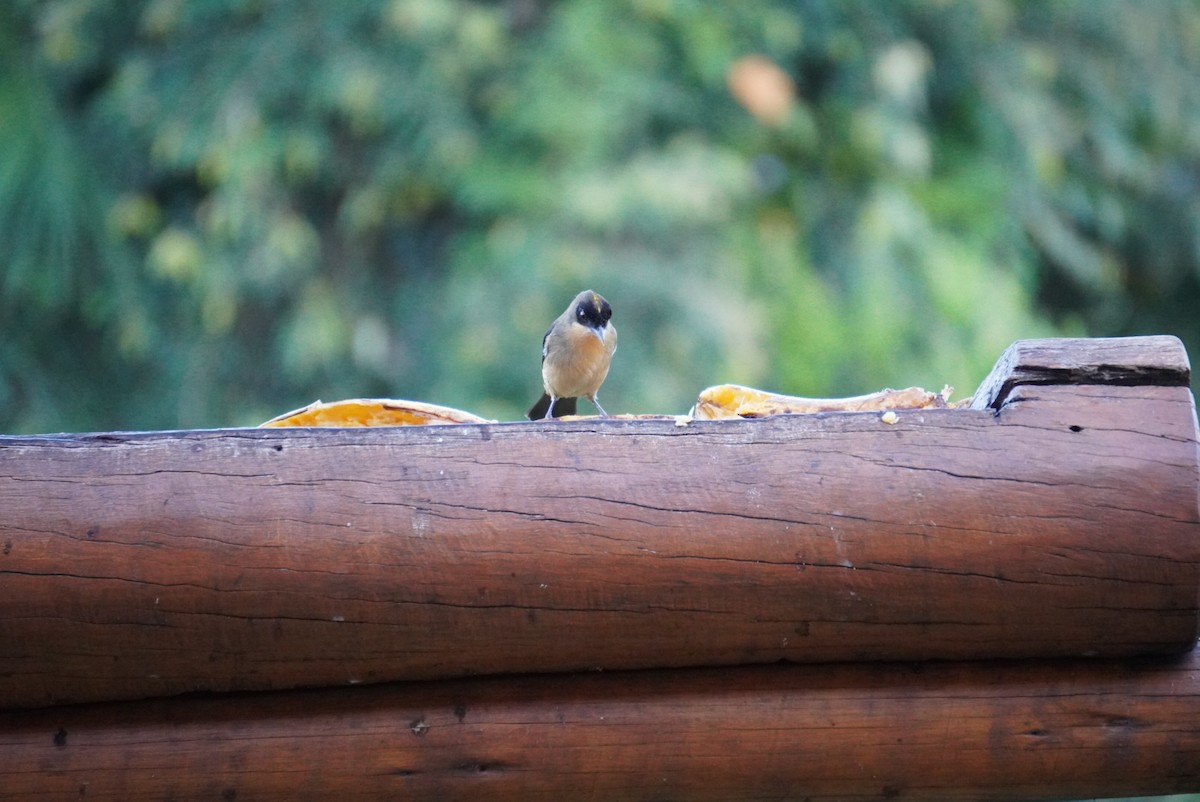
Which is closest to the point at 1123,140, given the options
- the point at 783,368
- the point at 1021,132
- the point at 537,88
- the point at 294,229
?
the point at 1021,132

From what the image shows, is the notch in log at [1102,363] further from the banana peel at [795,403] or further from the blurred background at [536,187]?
the blurred background at [536,187]

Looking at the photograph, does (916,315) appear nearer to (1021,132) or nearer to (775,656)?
(1021,132)

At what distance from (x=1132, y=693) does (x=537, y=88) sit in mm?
6383

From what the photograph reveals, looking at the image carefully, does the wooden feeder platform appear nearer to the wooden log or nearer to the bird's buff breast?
the wooden log

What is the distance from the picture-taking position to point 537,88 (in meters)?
7.89

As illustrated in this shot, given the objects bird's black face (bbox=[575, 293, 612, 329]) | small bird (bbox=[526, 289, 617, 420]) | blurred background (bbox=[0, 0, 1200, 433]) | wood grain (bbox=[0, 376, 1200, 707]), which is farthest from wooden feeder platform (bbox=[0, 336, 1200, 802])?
blurred background (bbox=[0, 0, 1200, 433])

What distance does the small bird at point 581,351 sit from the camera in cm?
418

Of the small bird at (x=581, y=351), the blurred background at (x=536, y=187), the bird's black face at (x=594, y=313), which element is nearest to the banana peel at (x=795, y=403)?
the small bird at (x=581, y=351)

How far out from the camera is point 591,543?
6.54ft

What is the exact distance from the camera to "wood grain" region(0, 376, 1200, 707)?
6.48 feet

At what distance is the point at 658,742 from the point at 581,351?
2231mm

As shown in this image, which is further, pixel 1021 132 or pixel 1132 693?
pixel 1021 132

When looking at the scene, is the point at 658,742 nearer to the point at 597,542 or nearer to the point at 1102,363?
the point at 597,542

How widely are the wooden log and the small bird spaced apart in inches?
82.2
